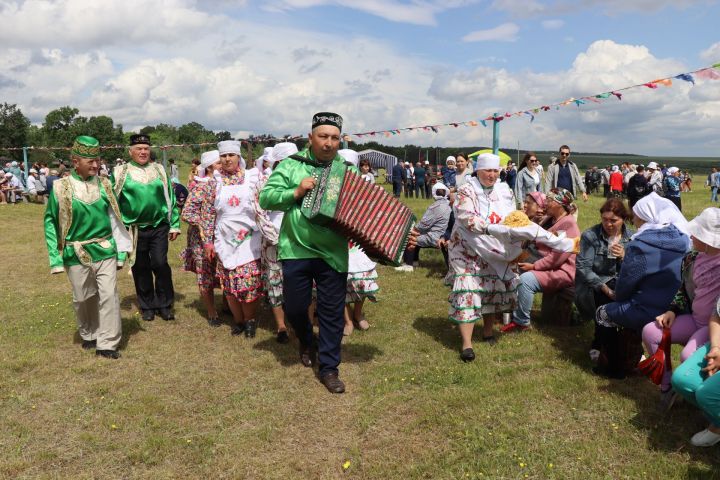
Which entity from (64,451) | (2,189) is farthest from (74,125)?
(64,451)

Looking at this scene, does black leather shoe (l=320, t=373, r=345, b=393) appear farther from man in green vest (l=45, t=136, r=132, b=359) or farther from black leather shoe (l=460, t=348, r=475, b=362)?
man in green vest (l=45, t=136, r=132, b=359)

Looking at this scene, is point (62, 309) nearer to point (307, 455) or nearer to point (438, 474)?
point (307, 455)

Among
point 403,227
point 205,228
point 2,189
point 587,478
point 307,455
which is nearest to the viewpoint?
point 587,478

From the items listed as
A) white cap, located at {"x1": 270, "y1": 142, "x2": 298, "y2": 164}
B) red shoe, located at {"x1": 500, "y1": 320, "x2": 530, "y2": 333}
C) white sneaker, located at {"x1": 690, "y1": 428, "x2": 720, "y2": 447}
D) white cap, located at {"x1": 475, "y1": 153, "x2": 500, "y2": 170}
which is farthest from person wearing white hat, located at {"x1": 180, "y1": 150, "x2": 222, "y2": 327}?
white sneaker, located at {"x1": 690, "y1": 428, "x2": 720, "y2": 447}

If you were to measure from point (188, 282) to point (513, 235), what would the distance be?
19.6ft

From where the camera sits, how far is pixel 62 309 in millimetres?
7418

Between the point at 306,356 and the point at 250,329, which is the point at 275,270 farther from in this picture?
the point at 306,356

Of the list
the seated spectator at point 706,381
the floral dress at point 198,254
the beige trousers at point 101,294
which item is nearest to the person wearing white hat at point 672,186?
the seated spectator at point 706,381

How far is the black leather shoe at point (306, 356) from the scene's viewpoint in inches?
210

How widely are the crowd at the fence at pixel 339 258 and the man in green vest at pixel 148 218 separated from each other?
17mm

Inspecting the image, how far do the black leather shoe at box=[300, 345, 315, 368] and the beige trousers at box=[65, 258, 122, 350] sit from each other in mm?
1990

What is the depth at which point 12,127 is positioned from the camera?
2370 inches

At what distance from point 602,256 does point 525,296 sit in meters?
1.02

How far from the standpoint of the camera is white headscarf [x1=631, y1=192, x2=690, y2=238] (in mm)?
4363
